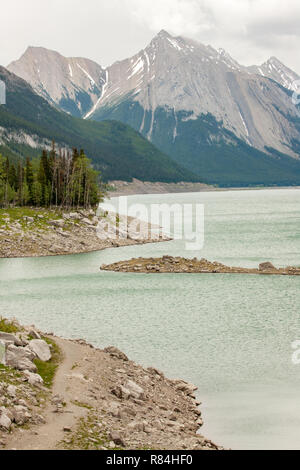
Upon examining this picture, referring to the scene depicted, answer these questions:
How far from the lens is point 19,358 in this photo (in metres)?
30.0

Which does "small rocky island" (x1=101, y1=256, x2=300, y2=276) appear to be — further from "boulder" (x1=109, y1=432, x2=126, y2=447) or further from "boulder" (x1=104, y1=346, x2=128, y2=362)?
"boulder" (x1=109, y1=432, x2=126, y2=447)

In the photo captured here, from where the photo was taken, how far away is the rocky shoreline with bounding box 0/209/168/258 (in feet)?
324

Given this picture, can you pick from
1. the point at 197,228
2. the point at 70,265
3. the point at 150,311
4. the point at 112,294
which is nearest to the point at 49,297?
the point at 112,294

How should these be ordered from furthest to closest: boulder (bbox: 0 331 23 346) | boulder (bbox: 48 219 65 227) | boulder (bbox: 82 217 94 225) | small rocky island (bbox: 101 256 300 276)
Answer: boulder (bbox: 82 217 94 225)
boulder (bbox: 48 219 65 227)
small rocky island (bbox: 101 256 300 276)
boulder (bbox: 0 331 23 346)

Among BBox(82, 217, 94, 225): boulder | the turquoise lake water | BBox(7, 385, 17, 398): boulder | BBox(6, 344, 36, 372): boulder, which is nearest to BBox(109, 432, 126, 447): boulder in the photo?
BBox(7, 385, 17, 398): boulder

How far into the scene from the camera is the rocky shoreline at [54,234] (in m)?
98.8

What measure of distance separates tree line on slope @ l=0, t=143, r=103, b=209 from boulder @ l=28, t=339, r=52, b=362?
8928cm

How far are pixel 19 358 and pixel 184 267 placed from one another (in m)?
51.7

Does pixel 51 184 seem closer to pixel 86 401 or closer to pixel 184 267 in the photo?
pixel 184 267

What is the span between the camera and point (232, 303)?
57.1m

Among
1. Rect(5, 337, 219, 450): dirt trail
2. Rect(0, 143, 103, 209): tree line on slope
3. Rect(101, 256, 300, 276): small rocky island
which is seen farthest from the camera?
Rect(0, 143, 103, 209): tree line on slope

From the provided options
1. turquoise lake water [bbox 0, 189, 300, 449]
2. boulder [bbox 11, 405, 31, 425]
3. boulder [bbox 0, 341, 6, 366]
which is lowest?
turquoise lake water [bbox 0, 189, 300, 449]

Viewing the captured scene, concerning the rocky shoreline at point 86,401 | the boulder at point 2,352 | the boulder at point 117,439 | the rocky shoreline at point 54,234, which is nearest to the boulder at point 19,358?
the rocky shoreline at point 86,401
